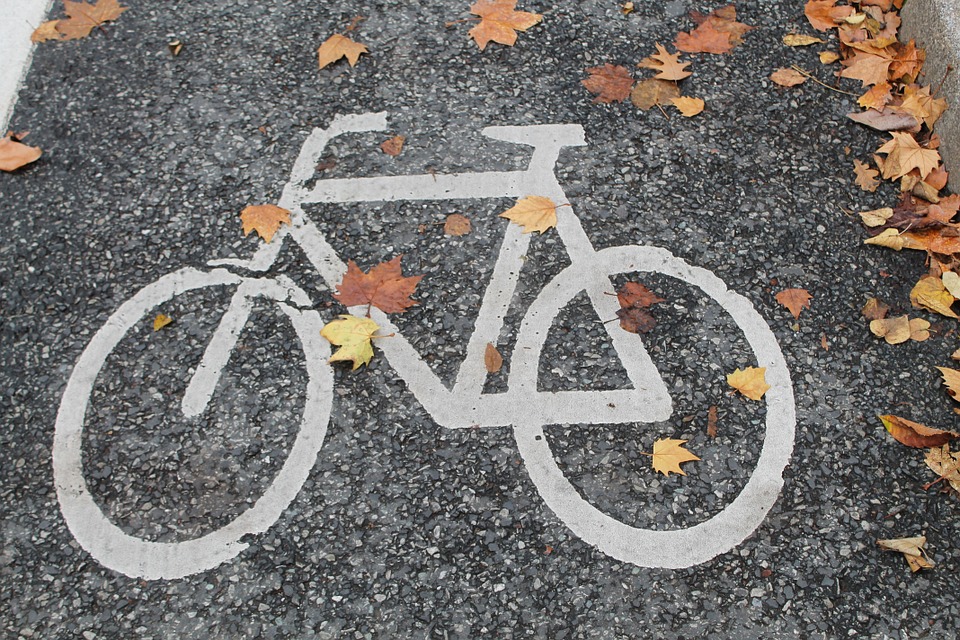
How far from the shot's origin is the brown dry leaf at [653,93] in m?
3.75

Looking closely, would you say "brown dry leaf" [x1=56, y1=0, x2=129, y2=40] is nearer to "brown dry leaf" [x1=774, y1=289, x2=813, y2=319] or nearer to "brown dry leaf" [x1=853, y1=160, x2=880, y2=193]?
"brown dry leaf" [x1=774, y1=289, x2=813, y2=319]

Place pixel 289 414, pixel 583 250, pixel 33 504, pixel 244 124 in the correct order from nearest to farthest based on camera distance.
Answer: pixel 33 504 < pixel 289 414 < pixel 583 250 < pixel 244 124

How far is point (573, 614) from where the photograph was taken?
2490 mm

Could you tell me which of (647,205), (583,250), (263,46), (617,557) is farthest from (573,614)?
(263,46)

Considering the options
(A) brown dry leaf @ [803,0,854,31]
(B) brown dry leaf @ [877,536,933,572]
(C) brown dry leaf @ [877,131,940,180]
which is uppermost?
(A) brown dry leaf @ [803,0,854,31]

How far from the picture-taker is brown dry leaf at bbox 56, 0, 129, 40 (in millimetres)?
4055

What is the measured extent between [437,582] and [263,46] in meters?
2.99

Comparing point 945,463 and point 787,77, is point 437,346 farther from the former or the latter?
point 787,77

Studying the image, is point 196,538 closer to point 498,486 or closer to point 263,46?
point 498,486

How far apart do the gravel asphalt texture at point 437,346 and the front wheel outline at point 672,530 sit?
5 cm

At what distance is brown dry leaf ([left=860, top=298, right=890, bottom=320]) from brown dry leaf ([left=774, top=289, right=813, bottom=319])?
0.23 meters

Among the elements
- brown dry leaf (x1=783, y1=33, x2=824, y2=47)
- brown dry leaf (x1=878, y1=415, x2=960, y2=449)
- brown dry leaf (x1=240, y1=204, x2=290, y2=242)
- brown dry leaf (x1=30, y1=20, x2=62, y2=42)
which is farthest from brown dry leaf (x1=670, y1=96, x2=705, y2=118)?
brown dry leaf (x1=30, y1=20, x2=62, y2=42)

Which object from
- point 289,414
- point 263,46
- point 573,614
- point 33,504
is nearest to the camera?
point 573,614

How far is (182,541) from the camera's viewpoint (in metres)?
2.64
